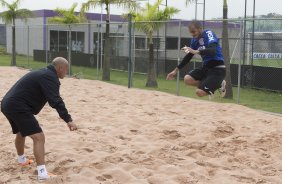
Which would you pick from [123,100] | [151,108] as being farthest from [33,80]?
[123,100]

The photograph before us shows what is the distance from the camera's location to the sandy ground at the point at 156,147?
542 centimetres

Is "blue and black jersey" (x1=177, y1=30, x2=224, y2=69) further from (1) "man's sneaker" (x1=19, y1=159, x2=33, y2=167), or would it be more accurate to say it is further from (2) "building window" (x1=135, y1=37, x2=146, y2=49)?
(2) "building window" (x1=135, y1=37, x2=146, y2=49)

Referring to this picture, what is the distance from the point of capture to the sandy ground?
17.8 feet

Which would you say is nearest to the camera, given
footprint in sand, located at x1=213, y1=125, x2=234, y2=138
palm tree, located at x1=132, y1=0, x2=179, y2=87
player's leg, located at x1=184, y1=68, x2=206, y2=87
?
footprint in sand, located at x1=213, y1=125, x2=234, y2=138

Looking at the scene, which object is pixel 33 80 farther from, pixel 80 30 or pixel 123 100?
pixel 80 30

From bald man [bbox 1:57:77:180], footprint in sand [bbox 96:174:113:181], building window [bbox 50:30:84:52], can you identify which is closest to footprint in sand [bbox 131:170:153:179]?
footprint in sand [bbox 96:174:113:181]

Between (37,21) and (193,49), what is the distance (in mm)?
32302

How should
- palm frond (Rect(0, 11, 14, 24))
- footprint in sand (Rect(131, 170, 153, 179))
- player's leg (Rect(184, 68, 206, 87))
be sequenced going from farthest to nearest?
palm frond (Rect(0, 11, 14, 24))
player's leg (Rect(184, 68, 206, 87))
footprint in sand (Rect(131, 170, 153, 179))

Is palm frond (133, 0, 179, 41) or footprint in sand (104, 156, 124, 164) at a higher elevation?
palm frond (133, 0, 179, 41)

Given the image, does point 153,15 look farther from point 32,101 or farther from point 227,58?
point 32,101

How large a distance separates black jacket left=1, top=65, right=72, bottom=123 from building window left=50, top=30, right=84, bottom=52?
2936 cm

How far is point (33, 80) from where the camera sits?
16.8 ft

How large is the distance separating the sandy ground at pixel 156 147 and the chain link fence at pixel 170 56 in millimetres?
3722

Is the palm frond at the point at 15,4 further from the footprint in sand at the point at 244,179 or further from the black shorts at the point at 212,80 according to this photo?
the footprint in sand at the point at 244,179
